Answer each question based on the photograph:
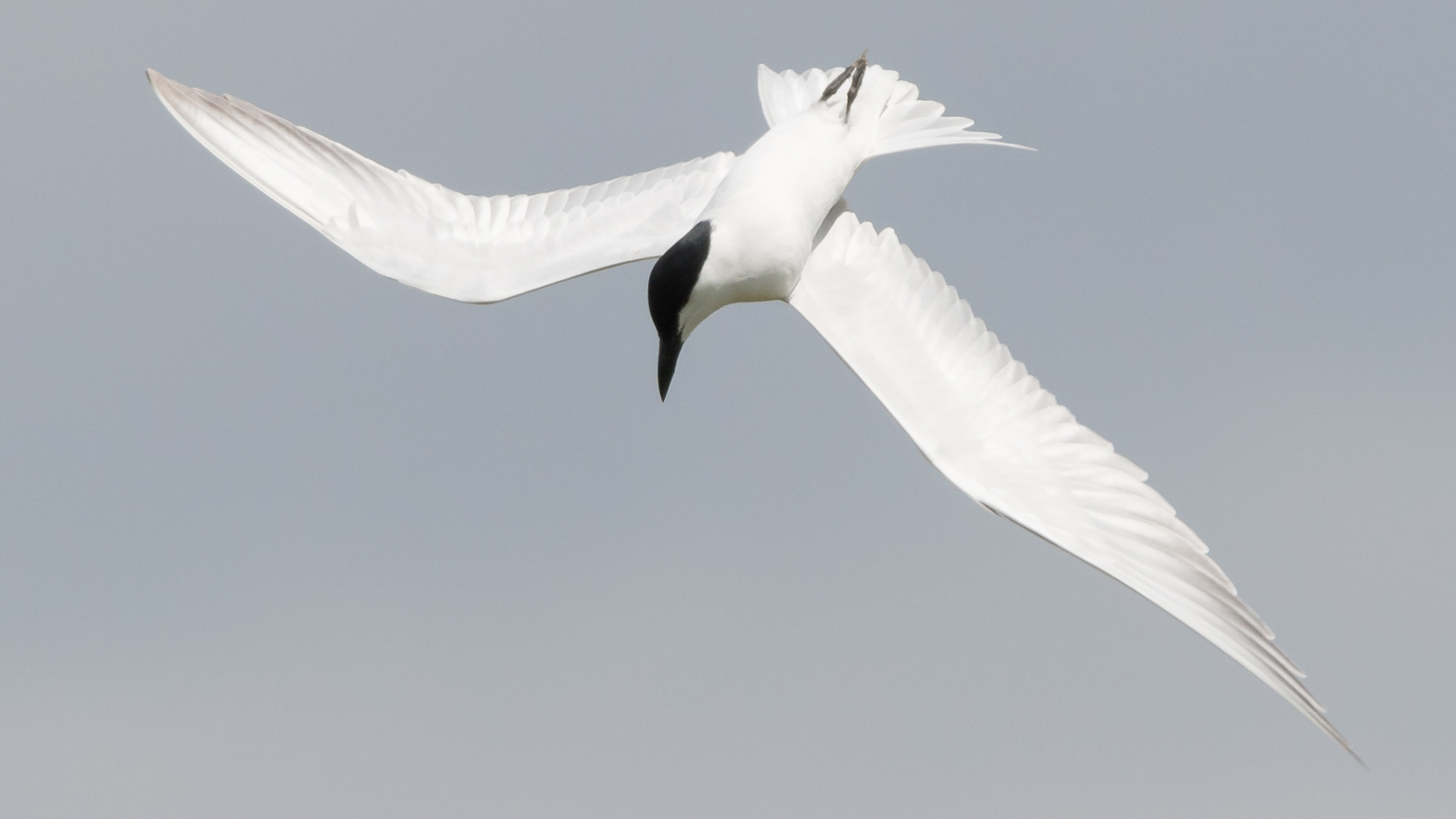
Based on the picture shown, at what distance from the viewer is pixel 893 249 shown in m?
9.91

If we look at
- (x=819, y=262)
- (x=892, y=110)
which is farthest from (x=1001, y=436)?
(x=892, y=110)

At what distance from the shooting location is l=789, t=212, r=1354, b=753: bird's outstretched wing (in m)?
8.13

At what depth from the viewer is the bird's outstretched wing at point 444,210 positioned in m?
9.96

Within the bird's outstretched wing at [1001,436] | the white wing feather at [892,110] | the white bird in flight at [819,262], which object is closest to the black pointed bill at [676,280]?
the white bird in flight at [819,262]

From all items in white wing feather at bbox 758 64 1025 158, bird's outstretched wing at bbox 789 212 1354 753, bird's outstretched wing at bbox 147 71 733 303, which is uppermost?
white wing feather at bbox 758 64 1025 158

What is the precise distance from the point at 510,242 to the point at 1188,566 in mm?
4371

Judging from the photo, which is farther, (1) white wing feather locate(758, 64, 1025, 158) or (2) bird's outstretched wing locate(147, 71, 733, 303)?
(1) white wing feather locate(758, 64, 1025, 158)

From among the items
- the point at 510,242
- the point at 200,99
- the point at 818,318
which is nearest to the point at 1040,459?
the point at 818,318

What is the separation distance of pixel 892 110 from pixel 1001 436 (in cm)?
244

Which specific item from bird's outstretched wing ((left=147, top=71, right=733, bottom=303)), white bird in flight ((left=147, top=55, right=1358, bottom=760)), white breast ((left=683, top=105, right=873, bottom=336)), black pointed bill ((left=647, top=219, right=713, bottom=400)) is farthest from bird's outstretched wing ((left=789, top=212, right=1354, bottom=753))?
bird's outstretched wing ((left=147, top=71, right=733, bottom=303))

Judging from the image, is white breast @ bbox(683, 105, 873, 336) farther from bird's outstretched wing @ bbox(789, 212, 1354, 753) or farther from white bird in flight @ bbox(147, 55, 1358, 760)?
bird's outstretched wing @ bbox(789, 212, 1354, 753)

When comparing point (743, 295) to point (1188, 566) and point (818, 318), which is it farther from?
point (1188, 566)

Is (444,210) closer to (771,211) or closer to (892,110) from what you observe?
(771,211)

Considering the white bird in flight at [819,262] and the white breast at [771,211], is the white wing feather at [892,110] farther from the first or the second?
the white breast at [771,211]
